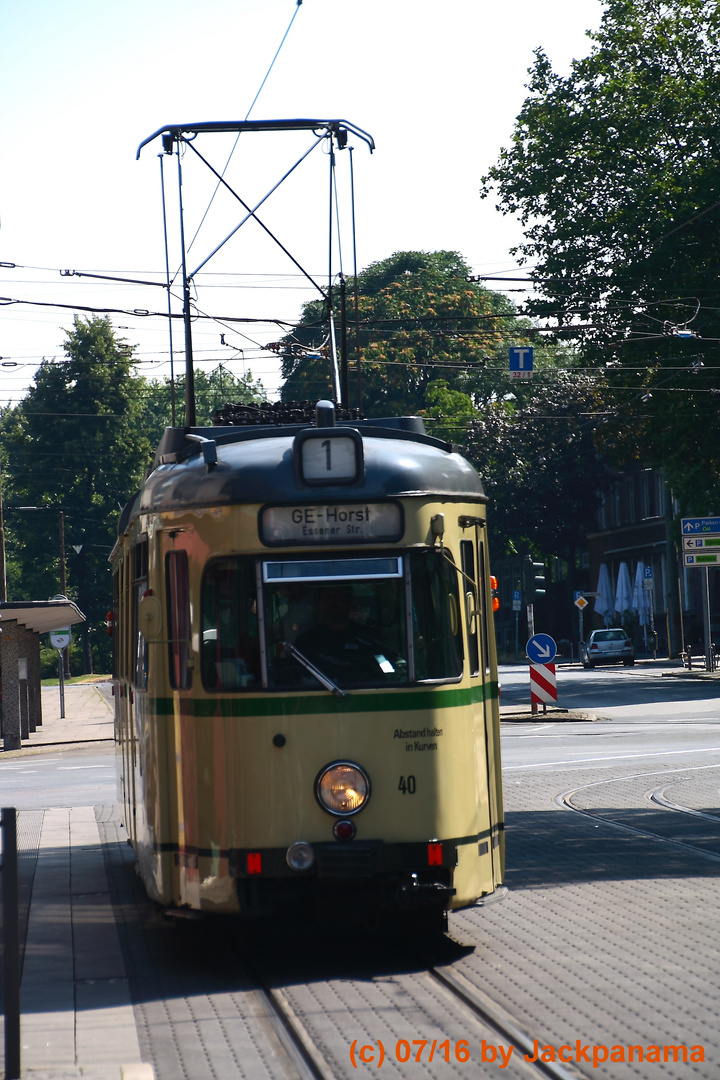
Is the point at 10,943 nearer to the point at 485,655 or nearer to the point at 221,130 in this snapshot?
the point at 485,655

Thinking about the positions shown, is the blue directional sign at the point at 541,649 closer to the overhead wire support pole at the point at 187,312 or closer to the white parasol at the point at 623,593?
the overhead wire support pole at the point at 187,312

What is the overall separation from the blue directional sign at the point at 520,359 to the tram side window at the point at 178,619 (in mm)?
23494

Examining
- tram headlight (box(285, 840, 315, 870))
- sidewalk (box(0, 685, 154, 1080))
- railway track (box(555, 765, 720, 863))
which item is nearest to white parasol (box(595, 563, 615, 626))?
railway track (box(555, 765, 720, 863))

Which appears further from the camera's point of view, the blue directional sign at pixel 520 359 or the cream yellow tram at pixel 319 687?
the blue directional sign at pixel 520 359

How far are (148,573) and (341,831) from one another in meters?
2.03

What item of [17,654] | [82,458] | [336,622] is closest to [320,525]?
[336,622]

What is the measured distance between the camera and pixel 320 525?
767cm

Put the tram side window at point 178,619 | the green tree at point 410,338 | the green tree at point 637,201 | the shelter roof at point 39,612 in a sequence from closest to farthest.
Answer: the tram side window at point 178,619 < the shelter roof at point 39,612 < the green tree at point 637,201 < the green tree at point 410,338

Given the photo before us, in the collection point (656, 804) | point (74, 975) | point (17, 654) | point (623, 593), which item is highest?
point (623, 593)

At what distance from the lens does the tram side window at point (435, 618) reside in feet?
25.3

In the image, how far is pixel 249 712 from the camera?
7543mm

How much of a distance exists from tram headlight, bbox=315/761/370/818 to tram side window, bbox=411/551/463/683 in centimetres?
60

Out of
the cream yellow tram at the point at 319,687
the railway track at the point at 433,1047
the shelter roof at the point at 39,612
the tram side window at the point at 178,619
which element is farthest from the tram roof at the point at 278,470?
the shelter roof at the point at 39,612

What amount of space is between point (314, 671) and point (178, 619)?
0.90 meters
